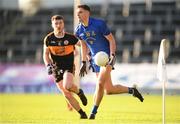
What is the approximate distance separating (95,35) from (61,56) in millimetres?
872

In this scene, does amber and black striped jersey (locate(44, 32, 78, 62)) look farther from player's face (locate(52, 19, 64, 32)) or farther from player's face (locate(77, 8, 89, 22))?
player's face (locate(77, 8, 89, 22))

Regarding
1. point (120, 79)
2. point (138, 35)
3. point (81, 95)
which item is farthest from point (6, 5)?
point (81, 95)

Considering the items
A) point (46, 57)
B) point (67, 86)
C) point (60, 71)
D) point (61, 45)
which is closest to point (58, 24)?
point (61, 45)

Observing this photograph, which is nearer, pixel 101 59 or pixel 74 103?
pixel 101 59

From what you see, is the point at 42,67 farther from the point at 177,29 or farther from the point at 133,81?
the point at 177,29

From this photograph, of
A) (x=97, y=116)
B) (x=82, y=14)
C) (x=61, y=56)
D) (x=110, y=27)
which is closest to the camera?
(x=82, y=14)

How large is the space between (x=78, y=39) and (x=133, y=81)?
53.0 ft

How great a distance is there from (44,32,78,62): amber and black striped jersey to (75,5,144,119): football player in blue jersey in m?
0.24

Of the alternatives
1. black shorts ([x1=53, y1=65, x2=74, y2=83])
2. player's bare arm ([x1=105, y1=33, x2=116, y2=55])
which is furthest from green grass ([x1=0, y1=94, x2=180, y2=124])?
player's bare arm ([x1=105, y1=33, x2=116, y2=55])

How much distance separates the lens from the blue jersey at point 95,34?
14.0 meters

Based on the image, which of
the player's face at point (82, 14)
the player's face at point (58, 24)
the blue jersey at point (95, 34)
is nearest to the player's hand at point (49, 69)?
the player's face at point (58, 24)

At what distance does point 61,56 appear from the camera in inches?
→ 567

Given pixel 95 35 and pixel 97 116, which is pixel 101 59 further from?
pixel 97 116

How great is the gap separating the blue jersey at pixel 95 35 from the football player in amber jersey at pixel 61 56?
296 mm
